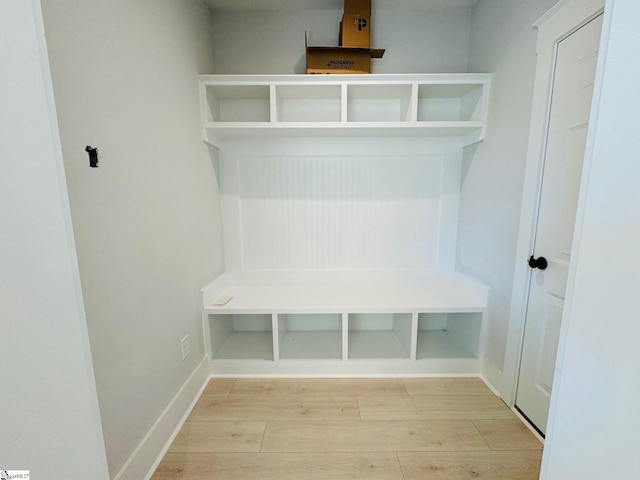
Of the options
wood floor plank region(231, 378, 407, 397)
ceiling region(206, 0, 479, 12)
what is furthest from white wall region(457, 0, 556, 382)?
wood floor plank region(231, 378, 407, 397)

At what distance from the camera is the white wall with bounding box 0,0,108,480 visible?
1.55ft

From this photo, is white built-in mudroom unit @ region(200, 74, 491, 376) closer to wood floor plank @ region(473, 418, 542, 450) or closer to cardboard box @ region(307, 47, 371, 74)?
cardboard box @ region(307, 47, 371, 74)

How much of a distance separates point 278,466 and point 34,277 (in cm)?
132

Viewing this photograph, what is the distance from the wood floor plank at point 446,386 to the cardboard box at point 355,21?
Result: 2403mm

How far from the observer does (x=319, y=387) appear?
180cm

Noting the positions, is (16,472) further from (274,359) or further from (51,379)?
(274,359)

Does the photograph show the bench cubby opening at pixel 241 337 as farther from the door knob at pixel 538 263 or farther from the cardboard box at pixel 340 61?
the cardboard box at pixel 340 61

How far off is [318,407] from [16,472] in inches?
55.1

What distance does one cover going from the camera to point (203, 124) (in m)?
1.79

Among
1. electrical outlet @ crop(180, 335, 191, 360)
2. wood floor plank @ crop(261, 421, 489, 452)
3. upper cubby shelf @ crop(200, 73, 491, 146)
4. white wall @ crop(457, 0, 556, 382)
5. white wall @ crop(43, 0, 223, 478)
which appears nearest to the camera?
white wall @ crop(43, 0, 223, 478)

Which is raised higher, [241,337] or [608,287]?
[608,287]

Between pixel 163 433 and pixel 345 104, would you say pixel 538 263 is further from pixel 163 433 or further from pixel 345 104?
pixel 163 433

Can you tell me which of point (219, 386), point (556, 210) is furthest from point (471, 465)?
point (219, 386)

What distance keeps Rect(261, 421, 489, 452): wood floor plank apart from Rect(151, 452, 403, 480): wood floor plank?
45 mm
